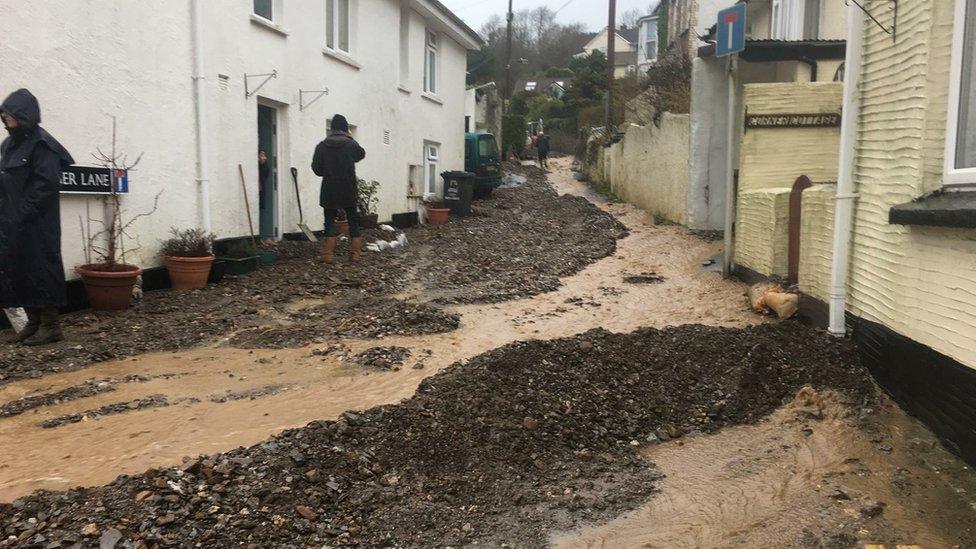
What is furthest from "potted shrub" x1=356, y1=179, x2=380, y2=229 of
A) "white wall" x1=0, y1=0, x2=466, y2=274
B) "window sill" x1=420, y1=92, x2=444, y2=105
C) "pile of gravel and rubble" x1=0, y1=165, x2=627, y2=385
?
"window sill" x1=420, y1=92, x2=444, y2=105

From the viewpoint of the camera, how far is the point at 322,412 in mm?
4754

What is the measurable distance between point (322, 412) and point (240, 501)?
1.39 metres

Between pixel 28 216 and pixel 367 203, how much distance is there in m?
8.32

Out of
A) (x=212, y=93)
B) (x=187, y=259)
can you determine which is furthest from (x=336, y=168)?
(x=187, y=259)

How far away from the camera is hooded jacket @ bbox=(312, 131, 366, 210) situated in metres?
10.4

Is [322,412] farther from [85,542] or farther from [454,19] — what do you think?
[454,19]

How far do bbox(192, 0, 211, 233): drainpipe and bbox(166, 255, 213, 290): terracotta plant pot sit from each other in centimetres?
90

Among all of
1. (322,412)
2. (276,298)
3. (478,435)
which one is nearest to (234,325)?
(276,298)

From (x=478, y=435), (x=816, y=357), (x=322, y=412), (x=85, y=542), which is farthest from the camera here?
(x=816, y=357)

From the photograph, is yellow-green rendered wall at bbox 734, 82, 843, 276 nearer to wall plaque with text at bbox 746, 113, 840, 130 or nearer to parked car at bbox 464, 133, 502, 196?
wall plaque with text at bbox 746, 113, 840, 130

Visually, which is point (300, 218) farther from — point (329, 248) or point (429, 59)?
point (429, 59)

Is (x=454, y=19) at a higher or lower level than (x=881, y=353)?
higher

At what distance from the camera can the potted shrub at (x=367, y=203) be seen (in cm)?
1405

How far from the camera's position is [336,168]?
10.4 m
